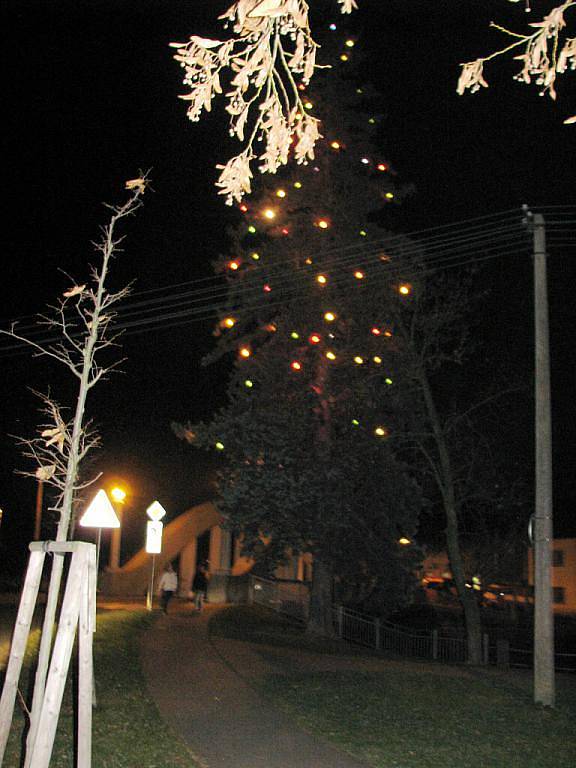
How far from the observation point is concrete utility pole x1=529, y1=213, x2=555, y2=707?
11.6m

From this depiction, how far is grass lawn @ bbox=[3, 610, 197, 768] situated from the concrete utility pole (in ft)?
18.2

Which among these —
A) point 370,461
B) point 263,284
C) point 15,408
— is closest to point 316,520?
point 370,461

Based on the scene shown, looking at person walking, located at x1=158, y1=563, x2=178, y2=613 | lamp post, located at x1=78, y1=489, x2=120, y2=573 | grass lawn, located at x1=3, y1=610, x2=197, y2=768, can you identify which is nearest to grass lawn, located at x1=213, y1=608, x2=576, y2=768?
grass lawn, located at x1=3, y1=610, x2=197, y2=768

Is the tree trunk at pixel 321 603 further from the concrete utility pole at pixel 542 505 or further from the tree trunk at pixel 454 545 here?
the concrete utility pole at pixel 542 505

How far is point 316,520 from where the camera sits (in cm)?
1984

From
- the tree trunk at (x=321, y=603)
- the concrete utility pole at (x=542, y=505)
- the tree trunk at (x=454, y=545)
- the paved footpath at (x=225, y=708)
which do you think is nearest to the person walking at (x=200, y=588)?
the tree trunk at (x=321, y=603)

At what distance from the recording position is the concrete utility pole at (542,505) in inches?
457

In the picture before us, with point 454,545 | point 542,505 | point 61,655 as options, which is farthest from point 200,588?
point 61,655

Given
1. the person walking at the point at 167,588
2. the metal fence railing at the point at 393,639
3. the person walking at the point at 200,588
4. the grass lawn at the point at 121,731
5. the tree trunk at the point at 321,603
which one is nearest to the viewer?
the grass lawn at the point at 121,731

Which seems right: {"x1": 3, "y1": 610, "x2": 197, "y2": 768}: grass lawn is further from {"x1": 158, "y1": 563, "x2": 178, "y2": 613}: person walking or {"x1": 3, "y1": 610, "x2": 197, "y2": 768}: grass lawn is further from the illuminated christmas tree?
{"x1": 158, "y1": 563, "x2": 178, "y2": 613}: person walking

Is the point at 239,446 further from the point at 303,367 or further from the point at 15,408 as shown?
the point at 15,408

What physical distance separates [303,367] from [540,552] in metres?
10.3

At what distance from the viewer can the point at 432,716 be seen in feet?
33.0

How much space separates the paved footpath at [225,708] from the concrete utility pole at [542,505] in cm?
404
